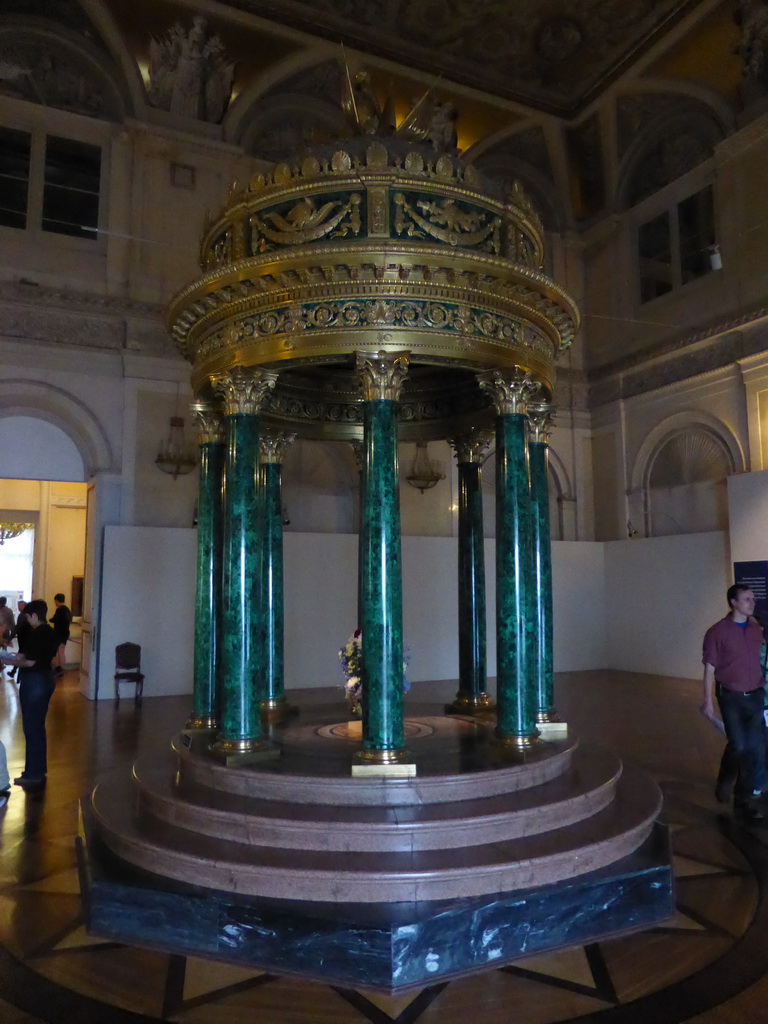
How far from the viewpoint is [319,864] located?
316cm

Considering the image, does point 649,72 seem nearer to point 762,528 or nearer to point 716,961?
point 762,528

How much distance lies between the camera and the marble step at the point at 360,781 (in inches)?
143

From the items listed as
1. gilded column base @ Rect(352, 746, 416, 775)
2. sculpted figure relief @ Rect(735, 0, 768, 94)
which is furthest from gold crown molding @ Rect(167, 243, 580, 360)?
sculpted figure relief @ Rect(735, 0, 768, 94)

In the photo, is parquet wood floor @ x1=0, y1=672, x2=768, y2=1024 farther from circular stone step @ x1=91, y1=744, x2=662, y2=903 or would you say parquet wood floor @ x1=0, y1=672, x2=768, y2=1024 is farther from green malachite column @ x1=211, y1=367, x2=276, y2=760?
green malachite column @ x1=211, y1=367, x2=276, y2=760

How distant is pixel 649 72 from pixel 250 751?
1249 cm

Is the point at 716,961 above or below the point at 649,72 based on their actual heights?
below

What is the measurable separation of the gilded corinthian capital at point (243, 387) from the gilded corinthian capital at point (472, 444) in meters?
2.02

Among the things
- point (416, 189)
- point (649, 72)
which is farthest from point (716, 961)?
point (649, 72)

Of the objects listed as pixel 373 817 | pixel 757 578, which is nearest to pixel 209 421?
pixel 373 817

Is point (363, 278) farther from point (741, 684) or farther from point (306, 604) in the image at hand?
point (306, 604)

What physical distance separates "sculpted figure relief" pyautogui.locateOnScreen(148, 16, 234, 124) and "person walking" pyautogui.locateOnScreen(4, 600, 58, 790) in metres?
8.89

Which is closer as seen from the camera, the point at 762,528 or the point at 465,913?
the point at 465,913

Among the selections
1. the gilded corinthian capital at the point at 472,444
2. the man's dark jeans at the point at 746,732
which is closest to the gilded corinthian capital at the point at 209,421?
the gilded corinthian capital at the point at 472,444

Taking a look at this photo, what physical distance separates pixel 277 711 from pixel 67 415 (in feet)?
21.8
